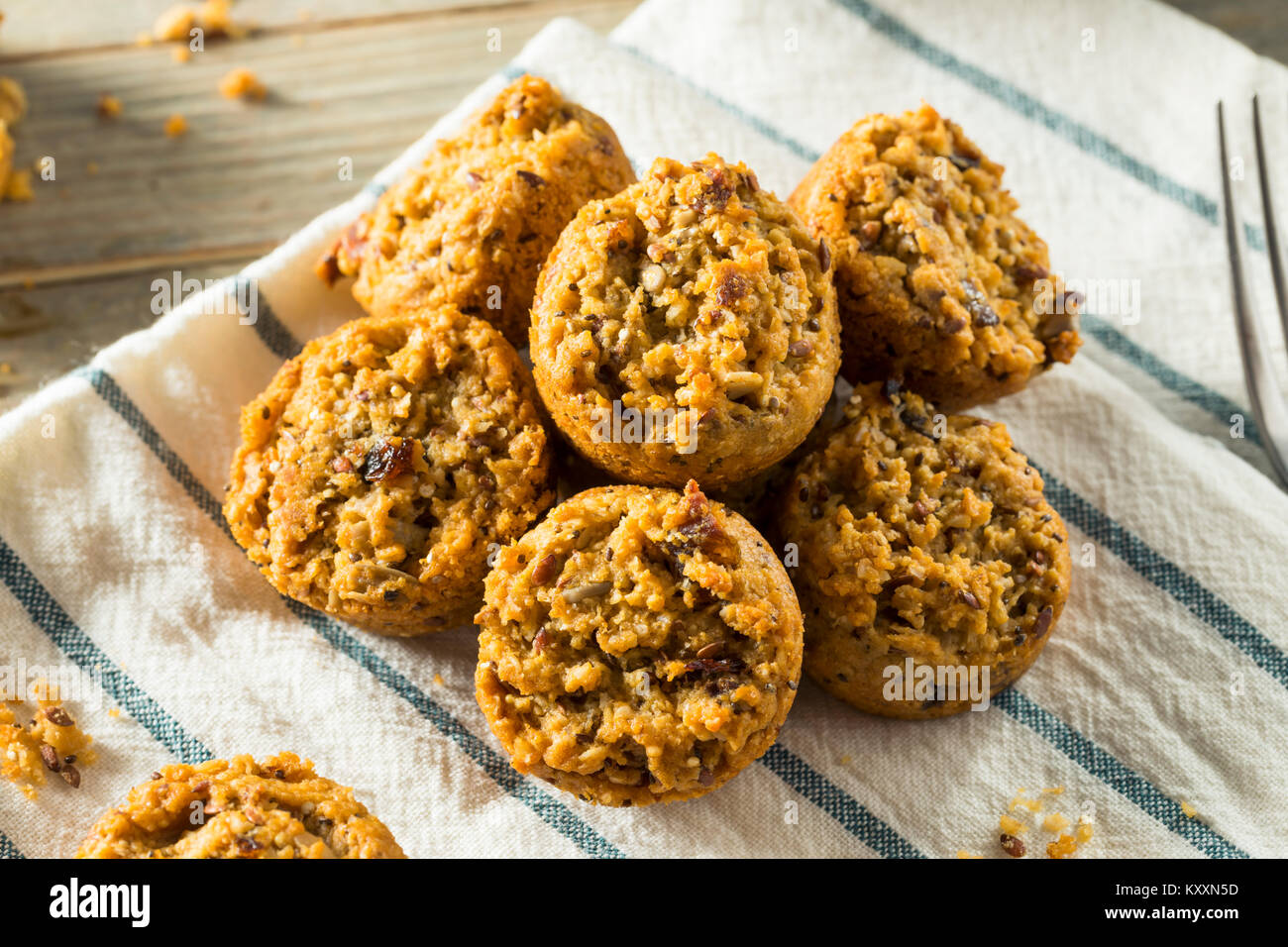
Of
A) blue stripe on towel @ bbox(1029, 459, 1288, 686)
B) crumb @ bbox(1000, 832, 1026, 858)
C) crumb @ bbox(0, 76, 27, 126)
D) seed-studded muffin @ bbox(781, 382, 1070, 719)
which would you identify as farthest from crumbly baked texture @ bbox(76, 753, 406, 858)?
crumb @ bbox(0, 76, 27, 126)

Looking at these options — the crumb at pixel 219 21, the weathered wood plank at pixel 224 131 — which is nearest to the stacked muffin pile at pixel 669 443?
the weathered wood plank at pixel 224 131

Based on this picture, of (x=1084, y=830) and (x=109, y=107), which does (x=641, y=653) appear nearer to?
(x=1084, y=830)

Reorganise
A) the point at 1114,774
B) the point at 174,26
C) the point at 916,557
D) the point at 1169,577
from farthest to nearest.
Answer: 1. the point at 174,26
2. the point at 1169,577
3. the point at 1114,774
4. the point at 916,557

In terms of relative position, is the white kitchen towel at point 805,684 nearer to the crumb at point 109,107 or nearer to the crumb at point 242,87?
the crumb at point 242,87

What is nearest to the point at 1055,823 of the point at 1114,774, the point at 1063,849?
the point at 1063,849

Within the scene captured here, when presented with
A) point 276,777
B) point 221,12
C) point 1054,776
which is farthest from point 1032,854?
point 221,12

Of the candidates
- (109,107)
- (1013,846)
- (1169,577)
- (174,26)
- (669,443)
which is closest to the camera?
(669,443)
